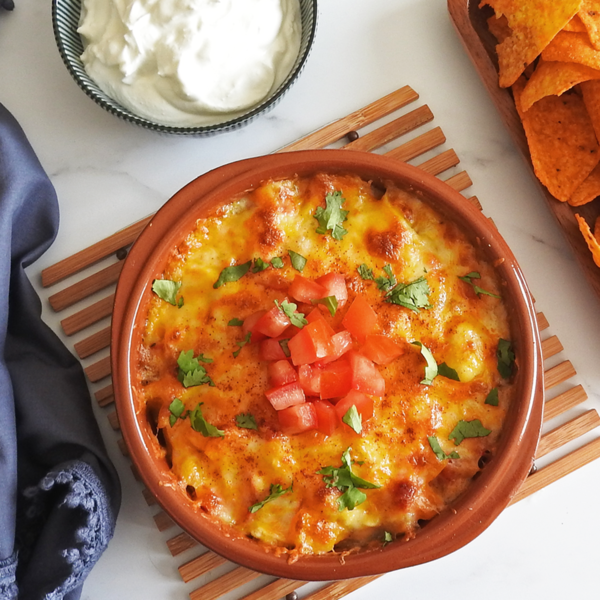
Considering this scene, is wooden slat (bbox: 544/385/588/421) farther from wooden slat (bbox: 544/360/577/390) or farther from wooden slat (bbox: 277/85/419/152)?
wooden slat (bbox: 277/85/419/152)

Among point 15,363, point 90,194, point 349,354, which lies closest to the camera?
point 349,354

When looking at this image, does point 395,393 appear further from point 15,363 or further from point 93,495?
point 15,363

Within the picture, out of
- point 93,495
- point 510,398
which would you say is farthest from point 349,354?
point 93,495

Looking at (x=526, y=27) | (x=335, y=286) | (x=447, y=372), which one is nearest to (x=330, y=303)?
(x=335, y=286)

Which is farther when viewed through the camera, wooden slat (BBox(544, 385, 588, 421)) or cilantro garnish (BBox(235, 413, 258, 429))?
wooden slat (BBox(544, 385, 588, 421))

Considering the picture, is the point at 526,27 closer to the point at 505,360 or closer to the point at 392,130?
the point at 392,130

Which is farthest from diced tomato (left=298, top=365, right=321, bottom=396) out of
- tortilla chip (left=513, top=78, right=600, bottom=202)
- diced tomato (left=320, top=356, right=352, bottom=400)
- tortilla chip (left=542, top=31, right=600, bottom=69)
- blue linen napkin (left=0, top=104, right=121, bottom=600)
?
tortilla chip (left=542, top=31, right=600, bottom=69)
